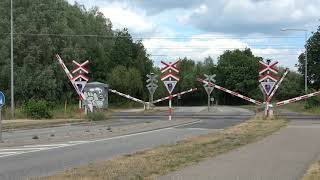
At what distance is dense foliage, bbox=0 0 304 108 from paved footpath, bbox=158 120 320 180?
150 feet

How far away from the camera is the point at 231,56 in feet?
392

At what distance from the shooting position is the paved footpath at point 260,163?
10.9 metres

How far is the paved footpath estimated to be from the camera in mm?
10906

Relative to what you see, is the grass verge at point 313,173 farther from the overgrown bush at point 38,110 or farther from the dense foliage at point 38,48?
the dense foliage at point 38,48

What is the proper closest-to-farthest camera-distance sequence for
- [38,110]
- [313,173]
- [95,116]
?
[313,173] → [95,116] → [38,110]

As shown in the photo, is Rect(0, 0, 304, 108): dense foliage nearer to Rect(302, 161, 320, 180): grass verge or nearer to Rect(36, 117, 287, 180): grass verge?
Rect(36, 117, 287, 180): grass verge

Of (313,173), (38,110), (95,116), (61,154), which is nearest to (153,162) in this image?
(313,173)

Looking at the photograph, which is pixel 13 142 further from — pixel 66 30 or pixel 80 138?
pixel 66 30

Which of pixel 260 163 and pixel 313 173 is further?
pixel 260 163

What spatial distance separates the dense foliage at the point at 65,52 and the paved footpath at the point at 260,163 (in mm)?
45578

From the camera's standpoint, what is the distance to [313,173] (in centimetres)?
1130

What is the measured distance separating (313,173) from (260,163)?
70.2 inches

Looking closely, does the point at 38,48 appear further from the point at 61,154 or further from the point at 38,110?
the point at 61,154

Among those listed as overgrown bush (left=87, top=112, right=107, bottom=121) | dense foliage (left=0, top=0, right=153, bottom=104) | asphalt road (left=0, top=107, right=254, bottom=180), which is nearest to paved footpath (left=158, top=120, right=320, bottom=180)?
asphalt road (left=0, top=107, right=254, bottom=180)
